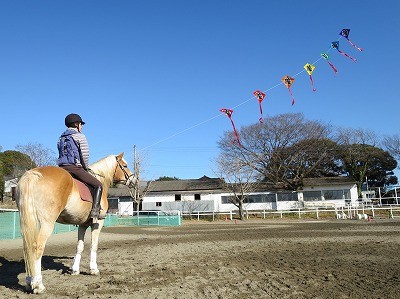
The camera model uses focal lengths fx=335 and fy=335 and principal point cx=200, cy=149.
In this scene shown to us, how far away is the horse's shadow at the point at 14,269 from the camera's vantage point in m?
5.47

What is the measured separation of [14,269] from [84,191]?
2992 mm

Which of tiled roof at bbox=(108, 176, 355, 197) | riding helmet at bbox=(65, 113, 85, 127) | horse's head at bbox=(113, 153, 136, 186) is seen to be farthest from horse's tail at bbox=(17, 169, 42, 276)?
tiled roof at bbox=(108, 176, 355, 197)

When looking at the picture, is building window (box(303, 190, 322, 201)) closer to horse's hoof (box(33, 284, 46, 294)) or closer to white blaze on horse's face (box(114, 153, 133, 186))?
white blaze on horse's face (box(114, 153, 133, 186))

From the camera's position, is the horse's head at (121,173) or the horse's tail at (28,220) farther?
the horse's head at (121,173)

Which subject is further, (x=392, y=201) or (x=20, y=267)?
(x=392, y=201)

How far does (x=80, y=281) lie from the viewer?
568 cm

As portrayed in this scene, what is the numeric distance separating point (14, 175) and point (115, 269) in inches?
2022

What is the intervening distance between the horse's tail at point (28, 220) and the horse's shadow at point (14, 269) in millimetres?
793

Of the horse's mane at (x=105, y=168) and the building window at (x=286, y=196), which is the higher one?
the horse's mane at (x=105, y=168)

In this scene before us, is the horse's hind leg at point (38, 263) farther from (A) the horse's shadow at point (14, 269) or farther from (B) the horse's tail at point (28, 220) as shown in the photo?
(A) the horse's shadow at point (14, 269)

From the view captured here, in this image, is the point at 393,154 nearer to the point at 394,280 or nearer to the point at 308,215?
the point at 308,215

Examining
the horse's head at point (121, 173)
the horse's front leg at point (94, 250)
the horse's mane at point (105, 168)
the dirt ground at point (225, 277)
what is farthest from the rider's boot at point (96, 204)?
the horse's head at point (121, 173)

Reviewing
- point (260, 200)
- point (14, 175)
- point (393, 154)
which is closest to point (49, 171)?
point (260, 200)

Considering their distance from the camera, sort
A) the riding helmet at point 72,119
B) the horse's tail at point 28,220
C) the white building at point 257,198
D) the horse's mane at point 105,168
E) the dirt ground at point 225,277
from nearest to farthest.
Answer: the horse's tail at point 28,220 → the dirt ground at point 225,277 → the riding helmet at point 72,119 → the horse's mane at point 105,168 → the white building at point 257,198
